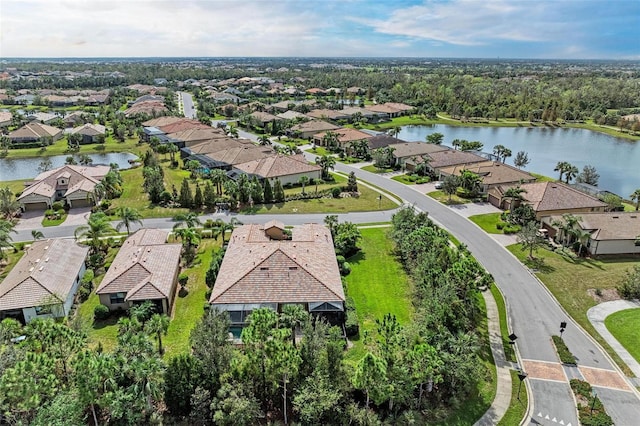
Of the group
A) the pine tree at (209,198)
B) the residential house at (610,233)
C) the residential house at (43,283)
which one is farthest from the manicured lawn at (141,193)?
the residential house at (610,233)

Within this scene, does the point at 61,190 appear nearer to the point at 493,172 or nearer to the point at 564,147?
the point at 493,172

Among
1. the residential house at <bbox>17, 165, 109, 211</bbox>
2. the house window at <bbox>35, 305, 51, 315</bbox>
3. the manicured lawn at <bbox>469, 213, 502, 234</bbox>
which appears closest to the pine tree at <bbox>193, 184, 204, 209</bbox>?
the residential house at <bbox>17, 165, 109, 211</bbox>

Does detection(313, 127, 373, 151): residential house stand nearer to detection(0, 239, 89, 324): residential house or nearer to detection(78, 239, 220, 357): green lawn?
detection(78, 239, 220, 357): green lawn

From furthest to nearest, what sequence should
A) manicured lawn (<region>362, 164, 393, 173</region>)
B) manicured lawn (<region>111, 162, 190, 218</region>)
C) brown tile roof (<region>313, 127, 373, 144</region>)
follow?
brown tile roof (<region>313, 127, 373, 144</region>) → manicured lawn (<region>362, 164, 393, 173</region>) → manicured lawn (<region>111, 162, 190, 218</region>)

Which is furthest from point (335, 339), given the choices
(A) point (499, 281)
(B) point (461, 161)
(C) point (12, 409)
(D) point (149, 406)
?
(B) point (461, 161)

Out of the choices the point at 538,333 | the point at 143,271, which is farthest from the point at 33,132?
the point at 538,333

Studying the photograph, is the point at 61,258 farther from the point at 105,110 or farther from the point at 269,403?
the point at 105,110
